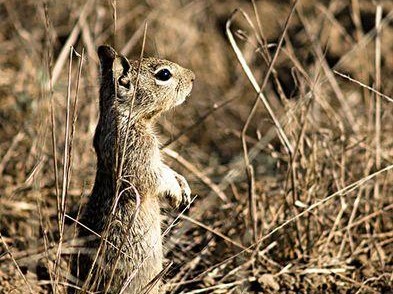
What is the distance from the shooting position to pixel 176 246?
207 inches

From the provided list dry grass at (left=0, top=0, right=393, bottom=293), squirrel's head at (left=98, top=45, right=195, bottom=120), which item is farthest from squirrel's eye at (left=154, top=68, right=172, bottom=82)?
dry grass at (left=0, top=0, right=393, bottom=293)

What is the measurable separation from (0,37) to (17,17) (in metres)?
0.26

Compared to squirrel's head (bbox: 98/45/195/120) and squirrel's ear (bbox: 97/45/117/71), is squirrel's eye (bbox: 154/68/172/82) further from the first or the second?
squirrel's ear (bbox: 97/45/117/71)

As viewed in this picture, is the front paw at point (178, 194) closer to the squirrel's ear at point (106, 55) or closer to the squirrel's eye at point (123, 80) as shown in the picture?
the squirrel's eye at point (123, 80)

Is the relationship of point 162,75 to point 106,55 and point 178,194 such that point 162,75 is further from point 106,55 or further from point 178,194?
point 178,194

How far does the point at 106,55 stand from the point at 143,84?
0.83 ft

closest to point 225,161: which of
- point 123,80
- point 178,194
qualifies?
point 178,194

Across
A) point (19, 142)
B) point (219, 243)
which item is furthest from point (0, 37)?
point (219, 243)

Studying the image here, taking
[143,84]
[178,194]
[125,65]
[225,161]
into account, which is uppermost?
[125,65]

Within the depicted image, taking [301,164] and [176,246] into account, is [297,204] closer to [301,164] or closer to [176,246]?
[301,164]

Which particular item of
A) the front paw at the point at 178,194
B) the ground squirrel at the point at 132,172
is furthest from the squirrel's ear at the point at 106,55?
the front paw at the point at 178,194

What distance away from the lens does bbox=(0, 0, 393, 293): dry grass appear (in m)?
4.79

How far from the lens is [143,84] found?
14.6 ft

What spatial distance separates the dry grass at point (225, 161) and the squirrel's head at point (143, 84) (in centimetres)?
22
